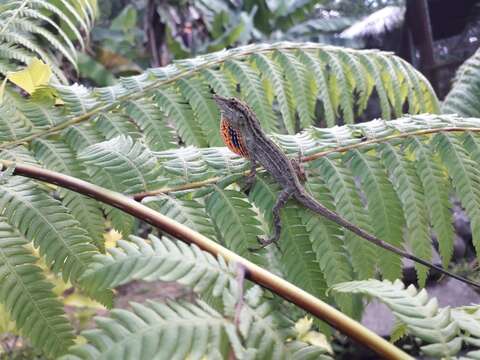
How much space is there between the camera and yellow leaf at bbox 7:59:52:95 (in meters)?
1.36

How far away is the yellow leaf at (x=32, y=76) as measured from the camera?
1360mm

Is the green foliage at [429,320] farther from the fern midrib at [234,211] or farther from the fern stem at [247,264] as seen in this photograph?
the fern midrib at [234,211]

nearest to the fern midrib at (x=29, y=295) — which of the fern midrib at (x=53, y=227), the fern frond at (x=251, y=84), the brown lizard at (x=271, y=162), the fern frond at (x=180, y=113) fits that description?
the fern midrib at (x=53, y=227)

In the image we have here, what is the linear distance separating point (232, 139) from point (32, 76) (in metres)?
0.69

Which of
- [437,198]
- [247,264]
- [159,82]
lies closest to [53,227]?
[247,264]

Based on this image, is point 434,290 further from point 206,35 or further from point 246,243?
point 206,35

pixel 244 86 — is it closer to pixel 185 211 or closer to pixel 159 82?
pixel 159 82

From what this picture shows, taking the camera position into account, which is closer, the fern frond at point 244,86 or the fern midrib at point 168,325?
the fern midrib at point 168,325

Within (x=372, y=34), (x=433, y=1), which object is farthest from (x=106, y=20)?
(x=433, y=1)

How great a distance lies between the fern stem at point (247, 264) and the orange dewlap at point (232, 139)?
0.54m

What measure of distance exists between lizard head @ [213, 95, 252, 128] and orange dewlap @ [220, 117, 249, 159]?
0.16ft

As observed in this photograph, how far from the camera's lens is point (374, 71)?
1.80 meters

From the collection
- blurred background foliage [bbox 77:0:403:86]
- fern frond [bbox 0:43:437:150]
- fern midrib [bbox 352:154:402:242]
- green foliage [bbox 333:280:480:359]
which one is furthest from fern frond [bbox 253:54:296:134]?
blurred background foliage [bbox 77:0:403:86]

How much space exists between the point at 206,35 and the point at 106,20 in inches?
140
